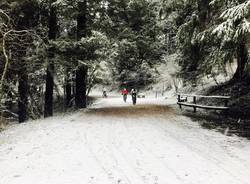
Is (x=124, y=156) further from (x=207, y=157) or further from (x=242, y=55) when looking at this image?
(x=242, y=55)

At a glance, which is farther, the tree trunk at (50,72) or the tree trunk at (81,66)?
the tree trunk at (81,66)

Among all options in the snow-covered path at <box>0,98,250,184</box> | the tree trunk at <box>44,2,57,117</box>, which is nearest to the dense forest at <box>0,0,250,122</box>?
→ the tree trunk at <box>44,2,57,117</box>

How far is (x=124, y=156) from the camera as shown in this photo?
9766 mm

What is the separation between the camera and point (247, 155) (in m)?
10.2

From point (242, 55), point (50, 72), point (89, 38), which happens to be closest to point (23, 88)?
point (50, 72)

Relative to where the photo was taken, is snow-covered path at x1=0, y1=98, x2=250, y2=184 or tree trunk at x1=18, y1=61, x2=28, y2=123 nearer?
snow-covered path at x1=0, y1=98, x2=250, y2=184

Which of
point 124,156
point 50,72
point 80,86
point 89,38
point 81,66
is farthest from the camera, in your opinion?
point 80,86

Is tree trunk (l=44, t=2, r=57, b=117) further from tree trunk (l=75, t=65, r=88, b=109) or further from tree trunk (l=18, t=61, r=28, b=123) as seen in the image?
tree trunk (l=75, t=65, r=88, b=109)

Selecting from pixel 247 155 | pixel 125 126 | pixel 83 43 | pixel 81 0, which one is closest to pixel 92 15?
pixel 81 0

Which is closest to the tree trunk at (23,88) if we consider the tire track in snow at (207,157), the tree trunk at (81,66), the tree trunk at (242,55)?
the tree trunk at (81,66)

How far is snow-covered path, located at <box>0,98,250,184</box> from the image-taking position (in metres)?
7.94

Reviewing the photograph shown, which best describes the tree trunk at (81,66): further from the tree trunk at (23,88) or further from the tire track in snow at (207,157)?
the tire track in snow at (207,157)

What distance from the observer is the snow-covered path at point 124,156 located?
26.0ft

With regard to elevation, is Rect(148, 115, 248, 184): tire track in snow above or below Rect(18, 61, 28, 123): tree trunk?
below
